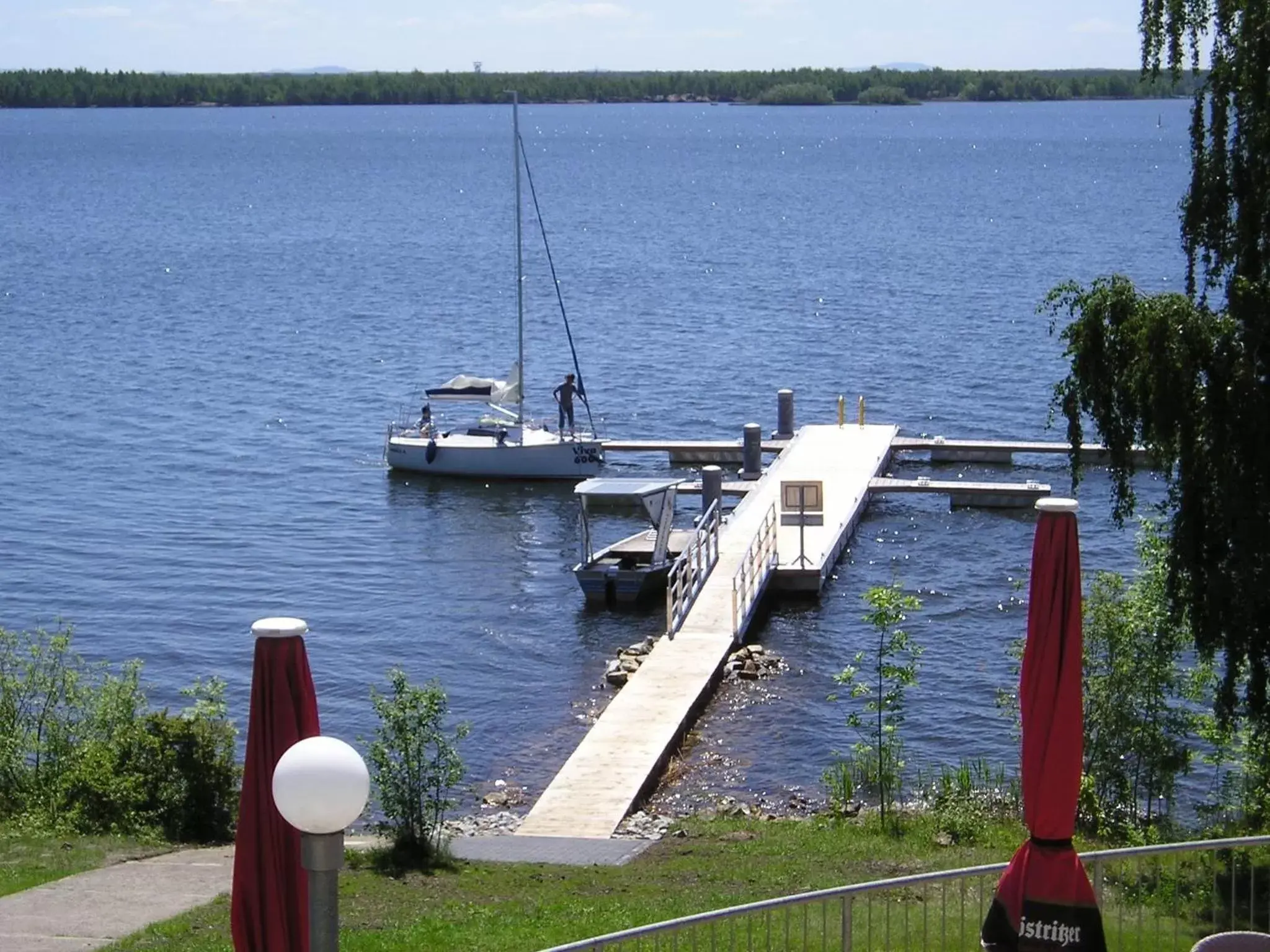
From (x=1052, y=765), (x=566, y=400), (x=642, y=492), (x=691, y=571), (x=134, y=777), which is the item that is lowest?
(x=691, y=571)

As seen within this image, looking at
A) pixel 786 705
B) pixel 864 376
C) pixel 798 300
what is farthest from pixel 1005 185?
pixel 786 705

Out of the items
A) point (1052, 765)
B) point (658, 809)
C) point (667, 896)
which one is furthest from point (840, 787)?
point (1052, 765)

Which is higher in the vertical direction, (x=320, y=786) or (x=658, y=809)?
(x=320, y=786)

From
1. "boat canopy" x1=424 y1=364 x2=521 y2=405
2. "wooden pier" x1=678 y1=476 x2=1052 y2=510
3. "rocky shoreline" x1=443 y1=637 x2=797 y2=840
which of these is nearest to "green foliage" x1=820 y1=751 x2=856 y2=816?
"rocky shoreline" x1=443 y1=637 x2=797 y2=840

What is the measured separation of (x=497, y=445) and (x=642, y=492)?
11.1 meters

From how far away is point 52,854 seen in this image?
55.8 feet

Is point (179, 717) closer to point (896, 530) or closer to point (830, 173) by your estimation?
point (896, 530)

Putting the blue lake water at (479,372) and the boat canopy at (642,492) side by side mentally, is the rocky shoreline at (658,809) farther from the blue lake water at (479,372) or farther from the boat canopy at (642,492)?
the boat canopy at (642,492)

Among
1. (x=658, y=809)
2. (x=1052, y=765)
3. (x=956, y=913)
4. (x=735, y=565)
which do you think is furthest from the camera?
(x=735, y=565)

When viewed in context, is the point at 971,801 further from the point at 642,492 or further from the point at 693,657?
the point at 642,492

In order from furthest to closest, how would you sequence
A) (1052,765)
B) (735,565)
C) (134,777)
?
(735,565) < (134,777) < (1052,765)

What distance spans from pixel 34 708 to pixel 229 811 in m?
5.93

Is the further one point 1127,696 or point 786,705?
point 786,705

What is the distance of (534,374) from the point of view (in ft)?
200
